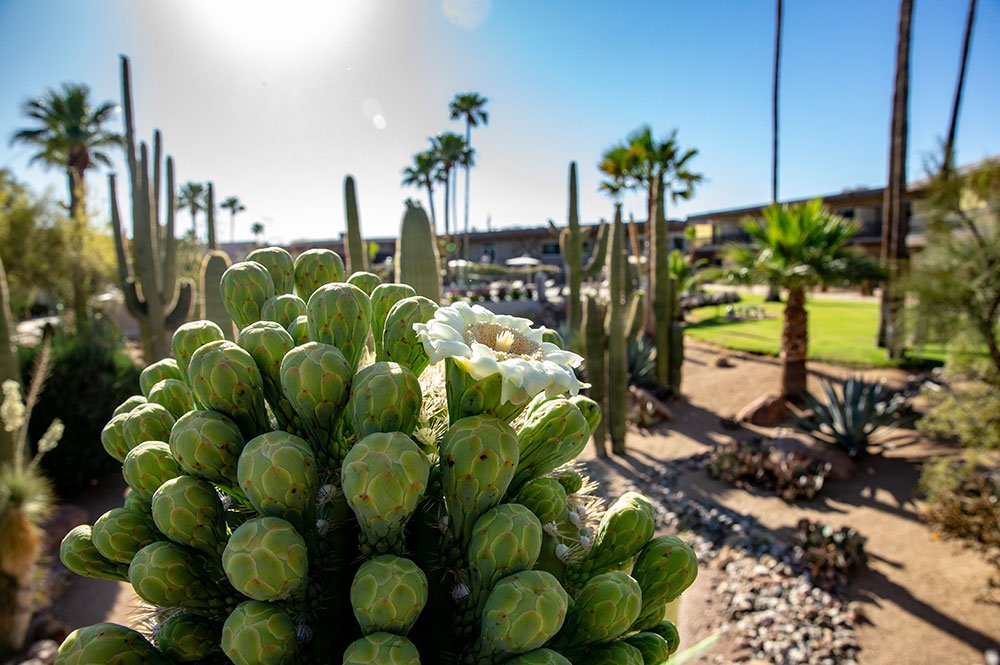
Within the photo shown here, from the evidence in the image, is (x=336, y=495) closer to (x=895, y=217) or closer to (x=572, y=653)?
(x=572, y=653)

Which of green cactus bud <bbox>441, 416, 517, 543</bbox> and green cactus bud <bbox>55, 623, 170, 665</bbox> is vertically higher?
green cactus bud <bbox>441, 416, 517, 543</bbox>

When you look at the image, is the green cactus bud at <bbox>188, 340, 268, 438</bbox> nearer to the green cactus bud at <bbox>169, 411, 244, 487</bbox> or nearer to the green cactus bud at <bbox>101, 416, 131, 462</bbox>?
the green cactus bud at <bbox>169, 411, 244, 487</bbox>

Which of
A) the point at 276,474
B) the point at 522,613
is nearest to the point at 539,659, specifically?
the point at 522,613

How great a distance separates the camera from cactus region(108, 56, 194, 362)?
11.2 meters

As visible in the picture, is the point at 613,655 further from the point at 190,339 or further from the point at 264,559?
the point at 190,339

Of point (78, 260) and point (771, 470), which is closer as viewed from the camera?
point (771, 470)

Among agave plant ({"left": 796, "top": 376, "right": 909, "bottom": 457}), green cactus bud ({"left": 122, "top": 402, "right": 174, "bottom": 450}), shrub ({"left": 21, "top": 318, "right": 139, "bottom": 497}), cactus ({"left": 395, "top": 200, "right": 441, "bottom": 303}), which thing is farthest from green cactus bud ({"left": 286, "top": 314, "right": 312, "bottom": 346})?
agave plant ({"left": 796, "top": 376, "right": 909, "bottom": 457})

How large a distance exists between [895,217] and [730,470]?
11.7m

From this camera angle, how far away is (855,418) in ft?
33.5

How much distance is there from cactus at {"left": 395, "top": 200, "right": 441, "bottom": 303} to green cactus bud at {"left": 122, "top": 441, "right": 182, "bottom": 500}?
9.73 ft

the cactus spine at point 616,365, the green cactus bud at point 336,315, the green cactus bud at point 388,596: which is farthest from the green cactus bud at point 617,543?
the cactus spine at point 616,365

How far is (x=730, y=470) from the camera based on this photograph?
9.99m

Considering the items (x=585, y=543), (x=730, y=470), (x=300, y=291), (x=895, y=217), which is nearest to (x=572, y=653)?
(x=585, y=543)

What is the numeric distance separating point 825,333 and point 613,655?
2285 centimetres
